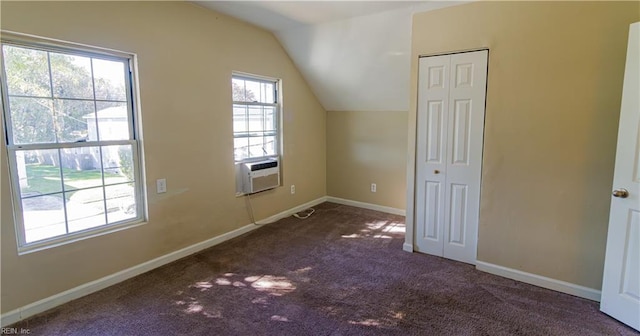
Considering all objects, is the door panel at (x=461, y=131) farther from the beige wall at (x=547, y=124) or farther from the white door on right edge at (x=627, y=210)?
the white door on right edge at (x=627, y=210)

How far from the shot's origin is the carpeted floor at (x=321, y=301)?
2.16 metres

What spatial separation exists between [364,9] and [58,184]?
3.06m

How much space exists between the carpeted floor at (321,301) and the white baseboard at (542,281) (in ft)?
0.18

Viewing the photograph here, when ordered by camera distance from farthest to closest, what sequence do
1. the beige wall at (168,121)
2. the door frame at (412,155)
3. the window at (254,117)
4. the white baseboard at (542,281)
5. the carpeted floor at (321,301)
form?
the window at (254,117), the door frame at (412,155), the white baseboard at (542,281), the beige wall at (168,121), the carpeted floor at (321,301)

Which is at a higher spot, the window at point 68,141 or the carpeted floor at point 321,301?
the window at point 68,141

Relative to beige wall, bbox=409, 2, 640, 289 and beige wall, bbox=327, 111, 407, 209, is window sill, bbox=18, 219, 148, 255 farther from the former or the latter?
beige wall, bbox=409, 2, 640, 289

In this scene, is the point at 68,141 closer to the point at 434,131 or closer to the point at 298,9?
the point at 298,9

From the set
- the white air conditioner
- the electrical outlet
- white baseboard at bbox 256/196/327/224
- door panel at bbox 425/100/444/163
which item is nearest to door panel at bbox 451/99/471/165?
door panel at bbox 425/100/444/163

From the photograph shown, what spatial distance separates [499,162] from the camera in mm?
2783

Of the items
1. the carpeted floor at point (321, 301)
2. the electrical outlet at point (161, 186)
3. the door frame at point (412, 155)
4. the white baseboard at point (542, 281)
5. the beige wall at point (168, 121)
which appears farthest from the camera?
the door frame at point (412, 155)

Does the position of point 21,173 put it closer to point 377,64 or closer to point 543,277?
point 377,64

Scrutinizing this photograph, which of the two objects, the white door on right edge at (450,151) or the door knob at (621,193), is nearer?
the door knob at (621,193)

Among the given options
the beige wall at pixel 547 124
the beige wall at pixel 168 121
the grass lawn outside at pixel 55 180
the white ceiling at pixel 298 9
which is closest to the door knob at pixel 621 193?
the beige wall at pixel 547 124

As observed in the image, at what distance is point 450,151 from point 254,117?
7.68ft
